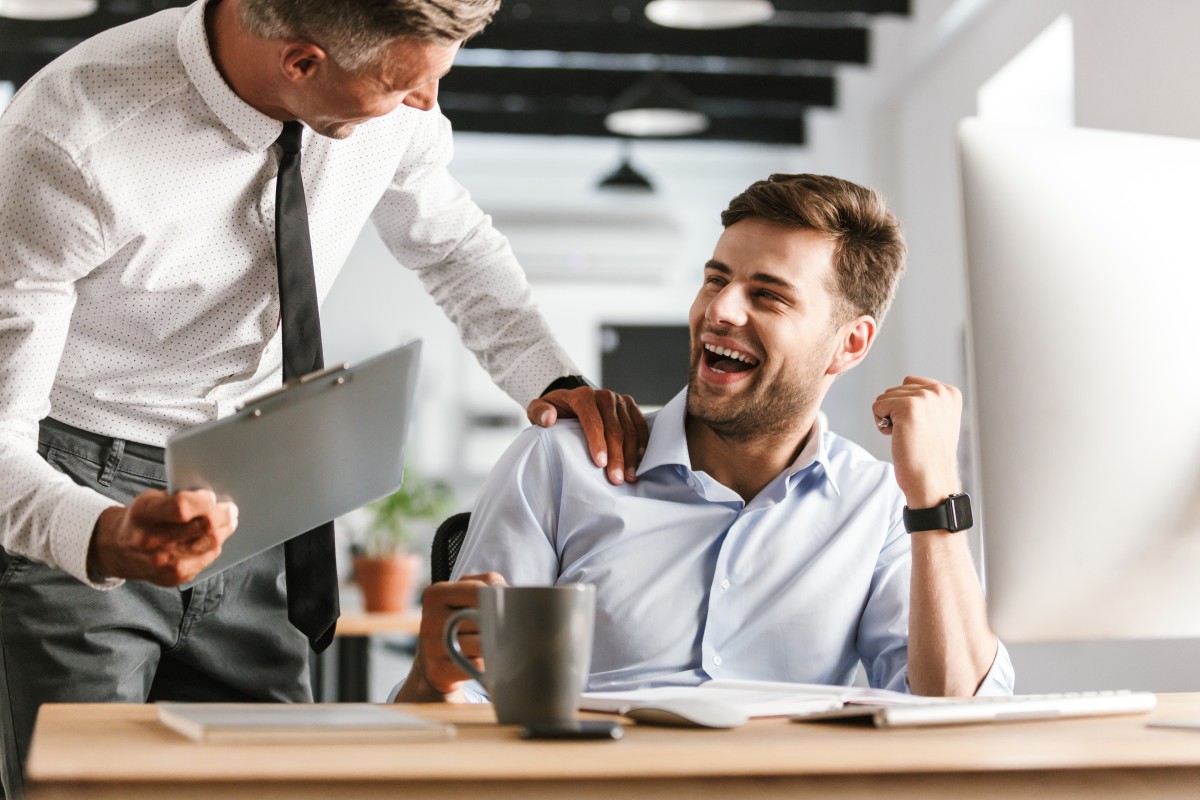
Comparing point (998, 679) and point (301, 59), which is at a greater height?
point (301, 59)

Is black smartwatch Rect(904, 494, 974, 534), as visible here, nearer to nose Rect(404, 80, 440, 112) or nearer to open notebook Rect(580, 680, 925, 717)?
open notebook Rect(580, 680, 925, 717)

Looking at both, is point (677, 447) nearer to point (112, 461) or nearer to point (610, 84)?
point (112, 461)

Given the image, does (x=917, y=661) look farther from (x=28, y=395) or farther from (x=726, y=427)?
(x=28, y=395)

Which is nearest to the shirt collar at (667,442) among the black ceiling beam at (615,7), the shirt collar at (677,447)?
the shirt collar at (677,447)

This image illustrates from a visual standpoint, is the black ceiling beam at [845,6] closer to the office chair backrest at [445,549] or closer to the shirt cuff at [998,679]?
the office chair backrest at [445,549]

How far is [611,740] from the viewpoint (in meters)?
0.88

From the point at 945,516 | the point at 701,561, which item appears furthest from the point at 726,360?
the point at 945,516

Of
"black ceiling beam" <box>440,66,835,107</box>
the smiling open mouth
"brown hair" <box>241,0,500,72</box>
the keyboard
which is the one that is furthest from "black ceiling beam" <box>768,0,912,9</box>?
the keyboard

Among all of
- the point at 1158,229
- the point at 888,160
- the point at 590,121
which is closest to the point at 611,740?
the point at 1158,229

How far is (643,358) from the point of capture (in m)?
8.28

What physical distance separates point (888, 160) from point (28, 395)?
542 cm

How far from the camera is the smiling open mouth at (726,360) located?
189cm

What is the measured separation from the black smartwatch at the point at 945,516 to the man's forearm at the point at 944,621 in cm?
1

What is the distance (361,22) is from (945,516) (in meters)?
0.88
